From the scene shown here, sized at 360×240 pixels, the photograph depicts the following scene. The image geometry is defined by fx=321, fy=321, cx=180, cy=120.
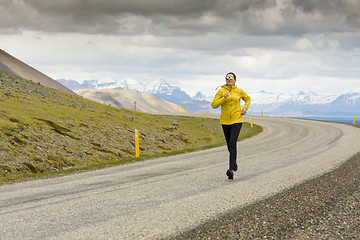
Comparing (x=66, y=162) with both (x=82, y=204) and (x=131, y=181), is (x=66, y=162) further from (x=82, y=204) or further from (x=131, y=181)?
(x=82, y=204)

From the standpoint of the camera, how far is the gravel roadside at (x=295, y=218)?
15.6 feet

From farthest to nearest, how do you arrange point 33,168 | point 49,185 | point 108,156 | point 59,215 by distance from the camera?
point 108,156 → point 33,168 → point 49,185 → point 59,215

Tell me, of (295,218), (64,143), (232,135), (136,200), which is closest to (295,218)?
(295,218)

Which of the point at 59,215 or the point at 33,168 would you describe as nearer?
the point at 59,215

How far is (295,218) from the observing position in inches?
214

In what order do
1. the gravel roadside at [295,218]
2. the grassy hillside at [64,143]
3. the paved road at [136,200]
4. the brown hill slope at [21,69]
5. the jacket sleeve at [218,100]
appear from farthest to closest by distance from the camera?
the brown hill slope at [21,69] → the grassy hillside at [64,143] → the jacket sleeve at [218,100] → the paved road at [136,200] → the gravel roadside at [295,218]

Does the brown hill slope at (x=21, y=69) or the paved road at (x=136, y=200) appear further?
the brown hill slope at (x=21, y=69)

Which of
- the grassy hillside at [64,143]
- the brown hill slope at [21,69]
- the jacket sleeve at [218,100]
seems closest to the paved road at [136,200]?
the jacket sleeve at [218,100]

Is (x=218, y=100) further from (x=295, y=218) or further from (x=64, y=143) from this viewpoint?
(x=64, y=143)

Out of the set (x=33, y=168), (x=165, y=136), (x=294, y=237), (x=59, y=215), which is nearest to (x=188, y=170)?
(x=59, y=215)

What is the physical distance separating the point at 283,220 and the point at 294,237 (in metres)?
0.75

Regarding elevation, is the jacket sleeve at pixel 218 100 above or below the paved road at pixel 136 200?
above

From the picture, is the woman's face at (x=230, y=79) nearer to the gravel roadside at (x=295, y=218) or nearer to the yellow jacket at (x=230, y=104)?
the yellow jacket at (x=230, y=104)

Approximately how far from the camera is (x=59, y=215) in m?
5.88
